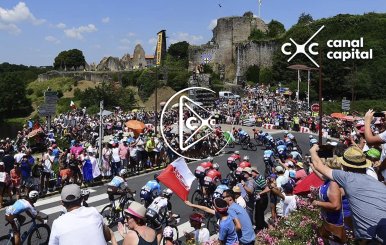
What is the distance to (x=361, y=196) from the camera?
4254 millimetres

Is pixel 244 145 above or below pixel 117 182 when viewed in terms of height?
below

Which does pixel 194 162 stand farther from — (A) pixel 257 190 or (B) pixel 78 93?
(B) pixel 78 93

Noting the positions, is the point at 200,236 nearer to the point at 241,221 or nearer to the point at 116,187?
the point at 241,221

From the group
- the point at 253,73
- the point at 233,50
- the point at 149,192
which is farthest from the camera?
the point at 233,50

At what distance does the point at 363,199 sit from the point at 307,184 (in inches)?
183

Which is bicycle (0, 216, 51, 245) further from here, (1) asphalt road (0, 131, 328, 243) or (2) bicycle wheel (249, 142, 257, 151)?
(2) bicycle wheel (249, 142, 257, 151)

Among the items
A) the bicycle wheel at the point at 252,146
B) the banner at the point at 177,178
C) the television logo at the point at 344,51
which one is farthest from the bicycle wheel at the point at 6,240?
the television logo at the point at 344,51

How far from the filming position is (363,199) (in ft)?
13.9

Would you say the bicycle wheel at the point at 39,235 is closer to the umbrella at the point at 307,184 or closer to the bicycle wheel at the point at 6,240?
the bicycle wheel at the point at 6,240

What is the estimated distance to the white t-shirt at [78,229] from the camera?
14.3 ft

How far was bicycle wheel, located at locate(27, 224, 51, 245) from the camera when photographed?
853 centimetres

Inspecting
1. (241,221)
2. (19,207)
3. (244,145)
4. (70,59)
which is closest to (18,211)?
(19,207)

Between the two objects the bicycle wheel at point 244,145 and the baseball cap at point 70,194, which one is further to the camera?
the bicycle wheel at point 244,145

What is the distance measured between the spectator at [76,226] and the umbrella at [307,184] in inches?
202
